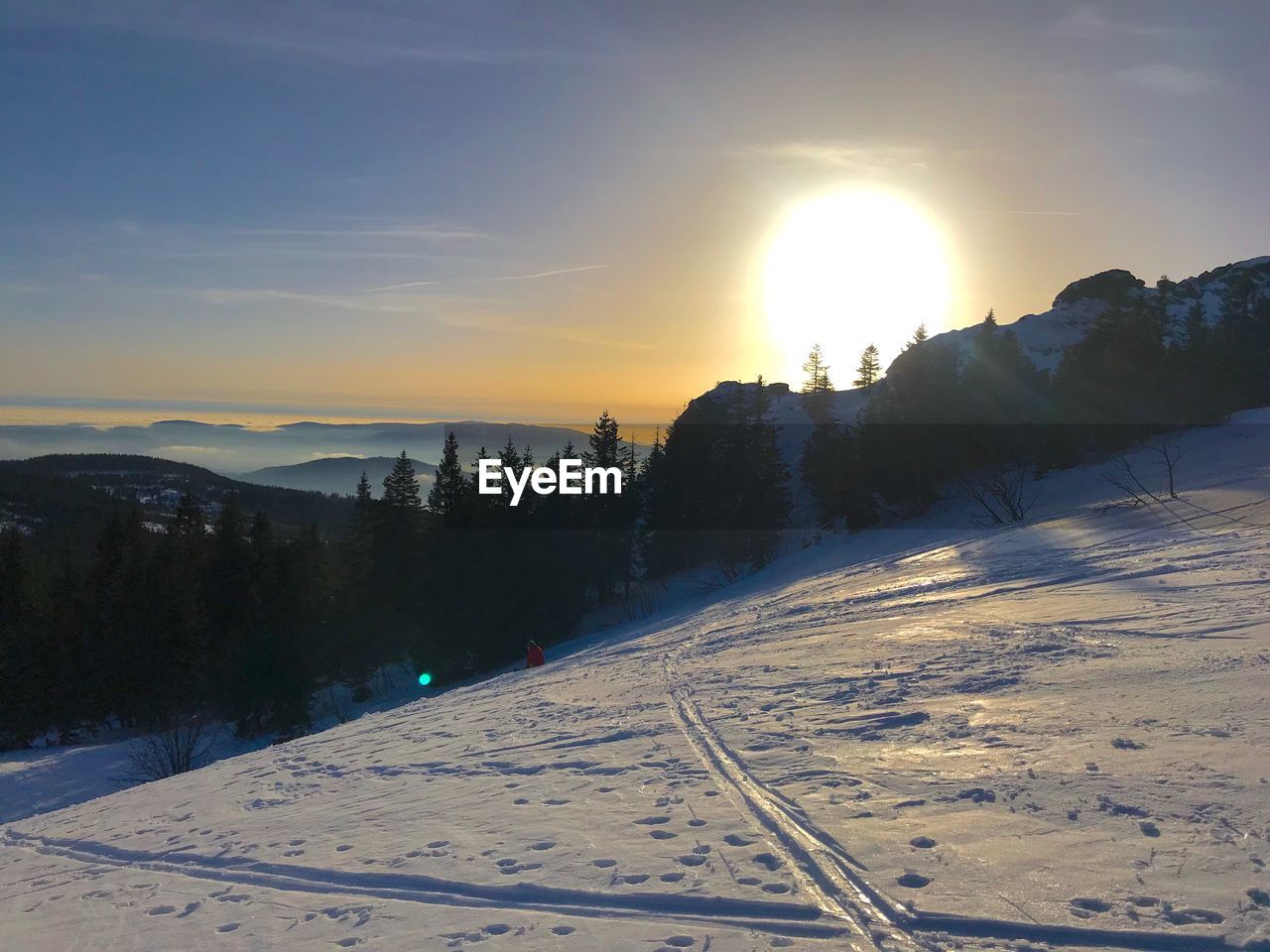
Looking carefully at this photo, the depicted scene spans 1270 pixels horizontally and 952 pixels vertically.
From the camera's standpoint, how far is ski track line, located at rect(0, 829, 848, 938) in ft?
17.6

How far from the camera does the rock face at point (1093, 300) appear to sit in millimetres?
56719

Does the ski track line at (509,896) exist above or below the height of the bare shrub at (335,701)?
above

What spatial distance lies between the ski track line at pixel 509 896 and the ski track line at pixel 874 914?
240mm

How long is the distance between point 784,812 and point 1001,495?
28685 mm

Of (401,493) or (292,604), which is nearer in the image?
(292,604)

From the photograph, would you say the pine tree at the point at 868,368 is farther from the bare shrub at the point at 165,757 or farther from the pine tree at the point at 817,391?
the bare shrub at the point at 165,757

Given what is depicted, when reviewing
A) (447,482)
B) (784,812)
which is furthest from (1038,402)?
(784,812)

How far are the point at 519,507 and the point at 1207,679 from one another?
40.6 m

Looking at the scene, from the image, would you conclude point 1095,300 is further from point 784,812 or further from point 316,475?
point 316,475

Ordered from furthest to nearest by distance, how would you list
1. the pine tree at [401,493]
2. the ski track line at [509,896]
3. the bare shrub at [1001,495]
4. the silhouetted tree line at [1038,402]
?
1. the pine tree at [401,493]
2. the silhouetted tree line at [1038,402]
3. the bare shrub at [1001,495]
4. the ski track line at [509,896]

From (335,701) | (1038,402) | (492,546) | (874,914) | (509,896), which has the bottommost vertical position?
(335,701)

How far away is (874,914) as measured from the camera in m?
5.27

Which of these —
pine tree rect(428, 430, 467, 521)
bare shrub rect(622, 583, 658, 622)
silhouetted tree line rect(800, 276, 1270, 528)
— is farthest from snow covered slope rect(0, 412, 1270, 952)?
pine tree rect(428, 430, 467, 521)

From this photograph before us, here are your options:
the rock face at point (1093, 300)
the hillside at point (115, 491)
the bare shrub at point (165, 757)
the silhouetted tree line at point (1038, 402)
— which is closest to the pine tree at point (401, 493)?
the bare shrub at point (165, 757)
